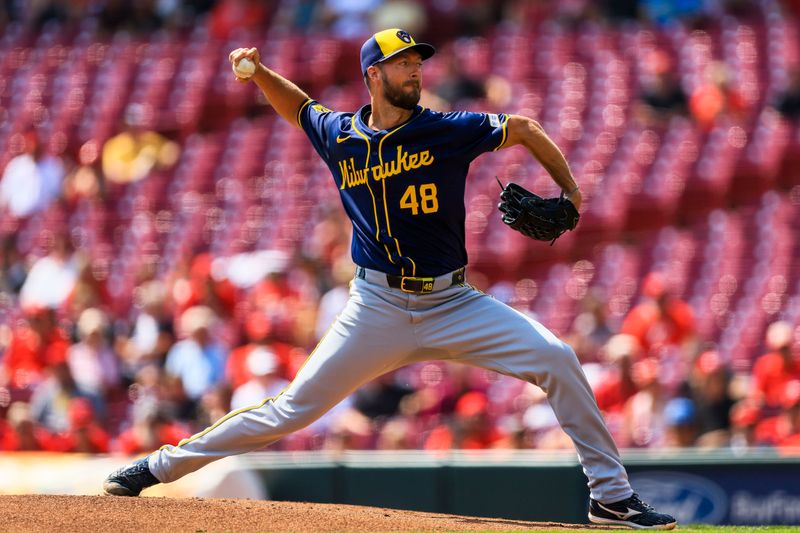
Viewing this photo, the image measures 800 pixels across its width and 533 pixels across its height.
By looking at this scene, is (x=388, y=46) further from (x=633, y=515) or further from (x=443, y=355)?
(x=633, y=515)

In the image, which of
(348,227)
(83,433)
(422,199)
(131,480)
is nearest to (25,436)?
(83,433)

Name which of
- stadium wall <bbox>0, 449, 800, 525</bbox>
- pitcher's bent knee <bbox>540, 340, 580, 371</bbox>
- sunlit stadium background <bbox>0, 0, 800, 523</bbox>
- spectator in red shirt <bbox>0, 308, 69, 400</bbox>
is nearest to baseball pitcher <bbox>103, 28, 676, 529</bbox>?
pitcher's bent knee <bbox>540, 340, 580, 371</bbox>

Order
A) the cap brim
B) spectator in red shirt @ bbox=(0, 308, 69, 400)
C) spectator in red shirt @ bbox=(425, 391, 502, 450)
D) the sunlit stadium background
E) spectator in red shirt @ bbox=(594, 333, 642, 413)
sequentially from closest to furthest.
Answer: the cap brim
spectator in red shirt @ bbox=(425, 391, 502, 450)
spectator in red shirt @ bbox=(594, 333, 642, 413)
the sunlit stadium background
spectator in red shirt @ bbox=(0, 308, 69, 400)

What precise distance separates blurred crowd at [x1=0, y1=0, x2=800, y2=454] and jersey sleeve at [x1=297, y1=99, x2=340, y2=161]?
317 cm

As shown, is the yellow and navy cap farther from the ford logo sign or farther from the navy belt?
the ford logo sign

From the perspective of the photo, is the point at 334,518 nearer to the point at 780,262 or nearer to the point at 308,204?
the point at 780,262

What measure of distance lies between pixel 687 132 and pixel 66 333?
16.8 feet

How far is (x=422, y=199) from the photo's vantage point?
4605 mm

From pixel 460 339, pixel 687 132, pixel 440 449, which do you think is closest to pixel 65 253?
pixel 440 449

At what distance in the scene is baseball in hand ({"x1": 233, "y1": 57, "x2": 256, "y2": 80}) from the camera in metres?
4.91

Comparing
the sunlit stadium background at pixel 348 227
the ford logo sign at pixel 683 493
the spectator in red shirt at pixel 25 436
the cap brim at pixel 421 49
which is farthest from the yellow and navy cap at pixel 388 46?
the spectator in red shirt at pixel 25 436

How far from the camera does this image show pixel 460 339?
4.62 meters

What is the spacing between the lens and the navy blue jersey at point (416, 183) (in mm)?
4594

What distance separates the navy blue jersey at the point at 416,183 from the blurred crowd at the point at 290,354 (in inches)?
125
